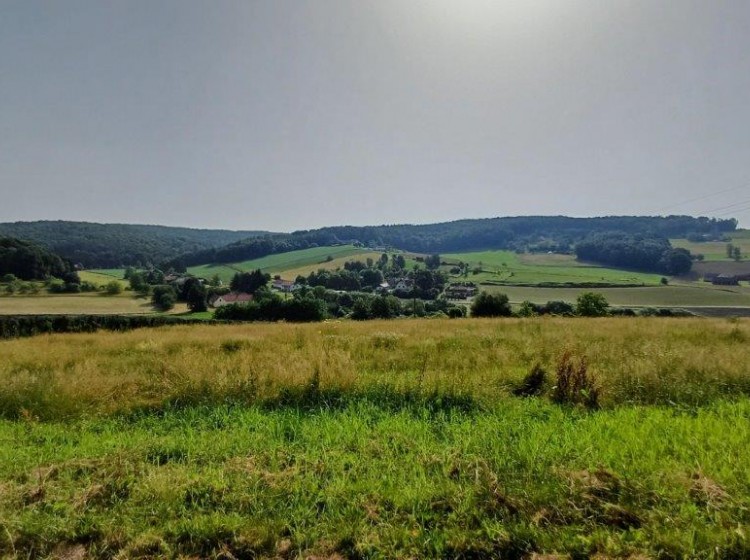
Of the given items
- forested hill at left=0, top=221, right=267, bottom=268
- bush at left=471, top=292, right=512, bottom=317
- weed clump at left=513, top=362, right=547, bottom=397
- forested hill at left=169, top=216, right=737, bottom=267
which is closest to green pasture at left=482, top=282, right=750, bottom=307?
bush at left=471, top=292, right=512, bottom=317

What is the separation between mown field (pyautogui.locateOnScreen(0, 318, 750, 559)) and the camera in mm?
3102

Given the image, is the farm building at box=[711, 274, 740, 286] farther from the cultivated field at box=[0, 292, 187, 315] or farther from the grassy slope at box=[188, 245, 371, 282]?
the grassy slope at box=[188, 245, 371, 282]

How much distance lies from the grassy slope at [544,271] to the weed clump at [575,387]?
87.2 m

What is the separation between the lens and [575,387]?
6.41 m

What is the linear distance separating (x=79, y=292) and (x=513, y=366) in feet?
294

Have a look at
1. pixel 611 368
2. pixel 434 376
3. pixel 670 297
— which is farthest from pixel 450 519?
pixel 670 297

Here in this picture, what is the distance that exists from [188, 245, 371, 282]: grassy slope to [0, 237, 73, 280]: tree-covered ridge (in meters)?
37.8

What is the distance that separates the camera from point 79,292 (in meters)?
78.2

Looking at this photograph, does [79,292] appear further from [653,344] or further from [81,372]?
[653,344]

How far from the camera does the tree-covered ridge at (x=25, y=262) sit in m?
81.3

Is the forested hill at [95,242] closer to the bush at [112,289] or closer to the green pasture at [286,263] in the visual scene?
the green pasture at [286,263]

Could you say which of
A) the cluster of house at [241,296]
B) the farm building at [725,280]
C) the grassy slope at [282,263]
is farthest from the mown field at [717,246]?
the cluster of house at [241,296]

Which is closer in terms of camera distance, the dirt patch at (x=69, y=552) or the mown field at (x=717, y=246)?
the dirt patch at (x=69, y=552)

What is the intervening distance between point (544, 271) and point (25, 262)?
112 meters
